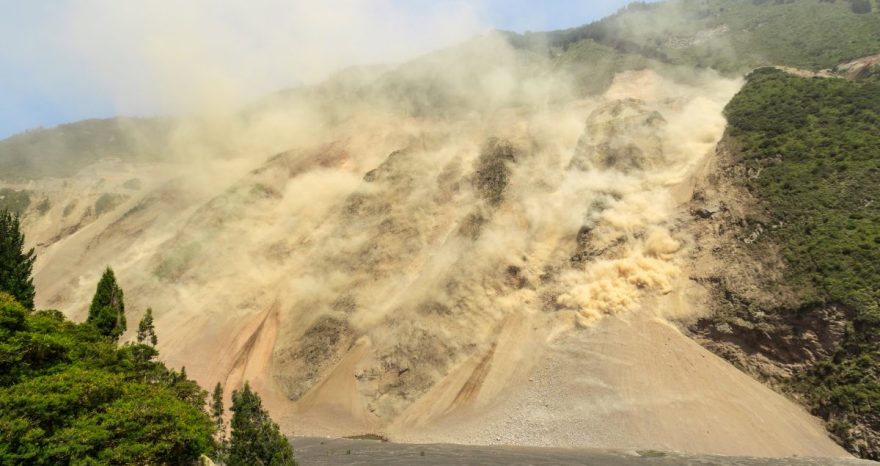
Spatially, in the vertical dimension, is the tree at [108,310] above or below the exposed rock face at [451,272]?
above

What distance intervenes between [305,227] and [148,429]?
52654 millimetres

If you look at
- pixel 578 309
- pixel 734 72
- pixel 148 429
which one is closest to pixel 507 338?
pixel 578 309

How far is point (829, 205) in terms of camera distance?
1741 inches

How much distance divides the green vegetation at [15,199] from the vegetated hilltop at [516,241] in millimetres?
297

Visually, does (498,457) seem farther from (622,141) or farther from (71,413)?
(622,141)

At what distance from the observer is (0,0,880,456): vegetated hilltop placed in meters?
39.5

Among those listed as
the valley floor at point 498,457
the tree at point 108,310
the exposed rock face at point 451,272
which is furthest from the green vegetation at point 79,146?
the valley floor at point 498,457

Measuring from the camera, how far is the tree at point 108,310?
108ft

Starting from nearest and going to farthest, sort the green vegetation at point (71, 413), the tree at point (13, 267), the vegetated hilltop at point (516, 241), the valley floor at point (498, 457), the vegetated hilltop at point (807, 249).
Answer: the green vegetation at point (71, 413) < the tree at point (13, 267) < the valley floor at point (498, 457) < the vegetated hilltop at point (807, 249) < the vegetated hilltop at point (516, 241)

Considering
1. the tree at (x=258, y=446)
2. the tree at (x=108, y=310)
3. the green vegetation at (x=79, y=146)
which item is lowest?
the tree at (x=258, y=446)

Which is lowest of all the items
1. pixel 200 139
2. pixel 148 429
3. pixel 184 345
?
pixel 184 345

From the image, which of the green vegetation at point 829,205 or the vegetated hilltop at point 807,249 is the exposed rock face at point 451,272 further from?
the green vegetation at point 829,205

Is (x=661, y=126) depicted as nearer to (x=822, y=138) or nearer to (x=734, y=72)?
Answer: (x=822, y=138)

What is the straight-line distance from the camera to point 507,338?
48500 mm
